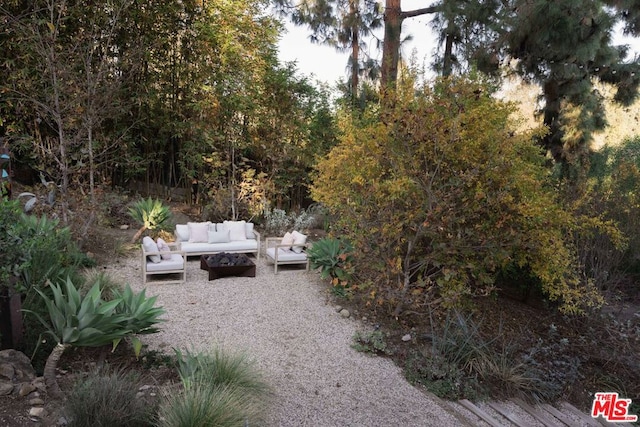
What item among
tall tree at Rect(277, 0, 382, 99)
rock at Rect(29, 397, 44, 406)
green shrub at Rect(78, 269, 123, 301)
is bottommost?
rock at Rect(29, 397, 44, 406)

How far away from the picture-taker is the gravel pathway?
307 centimetres

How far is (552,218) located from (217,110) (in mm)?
6553

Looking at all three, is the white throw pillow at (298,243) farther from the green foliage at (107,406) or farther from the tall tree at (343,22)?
the tall tree at (343,22)

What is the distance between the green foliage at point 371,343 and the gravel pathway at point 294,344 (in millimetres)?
92

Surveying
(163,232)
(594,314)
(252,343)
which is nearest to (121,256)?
(163,232)

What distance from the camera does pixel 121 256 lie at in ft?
21.3

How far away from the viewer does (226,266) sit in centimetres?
583

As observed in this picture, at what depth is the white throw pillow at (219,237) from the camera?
21.9 feet

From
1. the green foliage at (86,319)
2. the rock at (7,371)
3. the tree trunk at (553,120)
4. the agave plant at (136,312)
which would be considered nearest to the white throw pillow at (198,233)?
the agave plant at (136,312)

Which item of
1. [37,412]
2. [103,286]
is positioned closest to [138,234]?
[103,286]

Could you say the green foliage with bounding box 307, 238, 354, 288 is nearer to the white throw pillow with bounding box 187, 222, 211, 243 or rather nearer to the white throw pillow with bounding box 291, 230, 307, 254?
the white throw pillow with bounding box 291, 230, 307, 254

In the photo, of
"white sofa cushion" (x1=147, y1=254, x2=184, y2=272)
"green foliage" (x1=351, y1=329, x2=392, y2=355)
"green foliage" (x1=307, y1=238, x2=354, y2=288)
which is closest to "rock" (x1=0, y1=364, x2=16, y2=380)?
"green foliage" (x1=351, y1=329, x2=392, y2=355)

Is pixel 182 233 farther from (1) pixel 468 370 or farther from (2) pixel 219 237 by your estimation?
(1) pixel 468 370

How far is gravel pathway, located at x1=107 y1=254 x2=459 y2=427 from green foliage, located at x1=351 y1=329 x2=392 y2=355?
0.30ft
